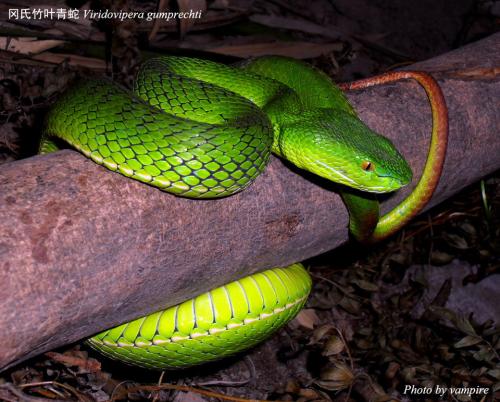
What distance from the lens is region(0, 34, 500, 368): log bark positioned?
1422 millimetres

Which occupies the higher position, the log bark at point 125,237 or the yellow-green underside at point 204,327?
the log bark at point 125,237

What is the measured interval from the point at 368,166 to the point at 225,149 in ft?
2.22

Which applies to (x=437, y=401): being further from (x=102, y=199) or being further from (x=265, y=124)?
(x=102, y=199)

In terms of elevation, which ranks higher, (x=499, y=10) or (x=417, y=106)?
(x=499, y=10)

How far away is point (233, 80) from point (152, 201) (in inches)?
38.5

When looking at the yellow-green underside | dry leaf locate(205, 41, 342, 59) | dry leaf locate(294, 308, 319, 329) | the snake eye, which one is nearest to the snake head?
the snake eye

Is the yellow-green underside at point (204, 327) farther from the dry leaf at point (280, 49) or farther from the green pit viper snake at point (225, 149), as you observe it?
the dry leaf at point (280, 49)

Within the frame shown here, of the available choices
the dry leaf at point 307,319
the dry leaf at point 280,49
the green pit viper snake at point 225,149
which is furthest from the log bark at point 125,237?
the dry leaf at point 280,49

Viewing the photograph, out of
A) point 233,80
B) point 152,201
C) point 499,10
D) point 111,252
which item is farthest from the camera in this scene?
point 499,10

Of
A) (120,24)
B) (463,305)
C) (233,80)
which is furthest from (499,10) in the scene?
(233,80)

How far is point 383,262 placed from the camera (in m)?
3.56

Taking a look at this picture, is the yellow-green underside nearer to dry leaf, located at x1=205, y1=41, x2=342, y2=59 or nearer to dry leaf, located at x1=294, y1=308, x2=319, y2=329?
dry leaf, located at x1=294, y1=308, x2=319, y2=329

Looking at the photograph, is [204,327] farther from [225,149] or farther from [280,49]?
[280,49]

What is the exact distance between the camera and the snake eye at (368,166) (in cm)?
216
